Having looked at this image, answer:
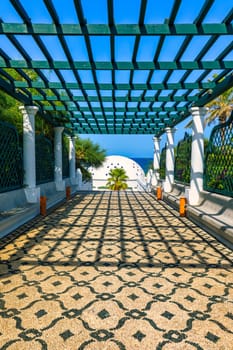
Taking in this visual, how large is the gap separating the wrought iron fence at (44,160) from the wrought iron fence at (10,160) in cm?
183

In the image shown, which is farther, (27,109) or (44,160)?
(44,160)

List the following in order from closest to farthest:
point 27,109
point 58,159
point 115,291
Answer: point 115,291 < point 27,109 < point 58,159

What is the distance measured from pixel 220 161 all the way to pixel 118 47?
4376 millimetres

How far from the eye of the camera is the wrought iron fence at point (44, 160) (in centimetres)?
1020

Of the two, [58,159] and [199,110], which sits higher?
[199,110]

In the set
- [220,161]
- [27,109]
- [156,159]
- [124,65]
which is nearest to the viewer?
[124,65]

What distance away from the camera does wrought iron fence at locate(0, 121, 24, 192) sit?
279 inches

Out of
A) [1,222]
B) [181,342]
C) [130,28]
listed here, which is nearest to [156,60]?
[130,28]

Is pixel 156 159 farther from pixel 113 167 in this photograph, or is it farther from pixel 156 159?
pixel 113 167

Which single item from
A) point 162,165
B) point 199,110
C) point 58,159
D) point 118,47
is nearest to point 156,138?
point 162,165

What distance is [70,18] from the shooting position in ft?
14.0

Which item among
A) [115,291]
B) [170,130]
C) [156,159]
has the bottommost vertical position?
[115,291]

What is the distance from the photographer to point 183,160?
11680 millimetres

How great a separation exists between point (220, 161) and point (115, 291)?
18.8 ft
